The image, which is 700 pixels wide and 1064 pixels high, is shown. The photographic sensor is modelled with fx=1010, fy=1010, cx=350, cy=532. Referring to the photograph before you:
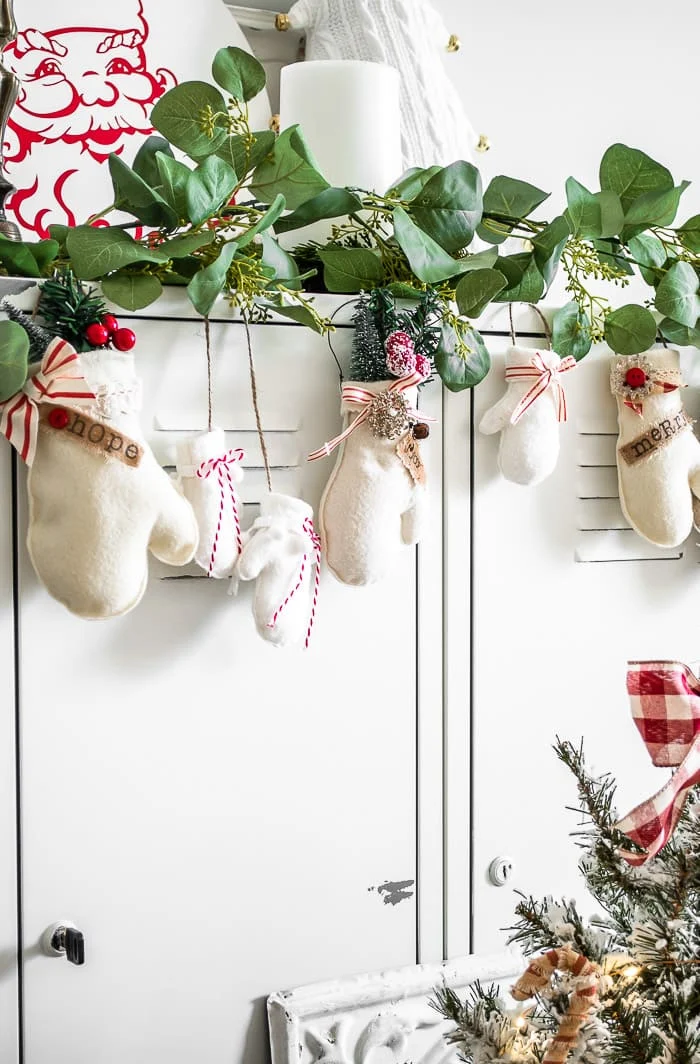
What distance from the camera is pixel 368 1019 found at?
117 centimetres


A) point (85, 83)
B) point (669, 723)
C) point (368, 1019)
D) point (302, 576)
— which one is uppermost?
point (85, 83)

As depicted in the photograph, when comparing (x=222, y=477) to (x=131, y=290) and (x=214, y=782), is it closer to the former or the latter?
(x=131, y=290)

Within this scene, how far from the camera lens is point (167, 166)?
0.96 m

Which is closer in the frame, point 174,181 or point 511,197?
point 174,181

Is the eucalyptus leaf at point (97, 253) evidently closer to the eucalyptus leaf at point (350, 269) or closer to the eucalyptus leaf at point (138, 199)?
the eucalyptus leaf at point (138, 199)

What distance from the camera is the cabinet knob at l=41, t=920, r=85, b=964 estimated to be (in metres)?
1.04

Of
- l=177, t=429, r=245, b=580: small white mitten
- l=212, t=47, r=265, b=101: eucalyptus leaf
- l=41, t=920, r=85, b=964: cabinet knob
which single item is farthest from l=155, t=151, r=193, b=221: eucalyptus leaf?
l=41, t=920, r=85, b=964: cabinet knob

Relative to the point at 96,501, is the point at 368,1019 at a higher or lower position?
lower

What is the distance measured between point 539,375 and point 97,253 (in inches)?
20.4

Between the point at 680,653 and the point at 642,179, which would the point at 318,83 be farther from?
the point at 680,653

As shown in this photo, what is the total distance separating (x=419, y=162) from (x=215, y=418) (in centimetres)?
50

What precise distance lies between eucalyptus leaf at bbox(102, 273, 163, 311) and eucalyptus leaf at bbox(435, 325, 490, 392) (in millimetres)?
319

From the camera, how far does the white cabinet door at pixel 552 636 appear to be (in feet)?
4.09

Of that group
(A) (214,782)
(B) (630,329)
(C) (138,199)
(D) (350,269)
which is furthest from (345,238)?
(A) (214,782)
